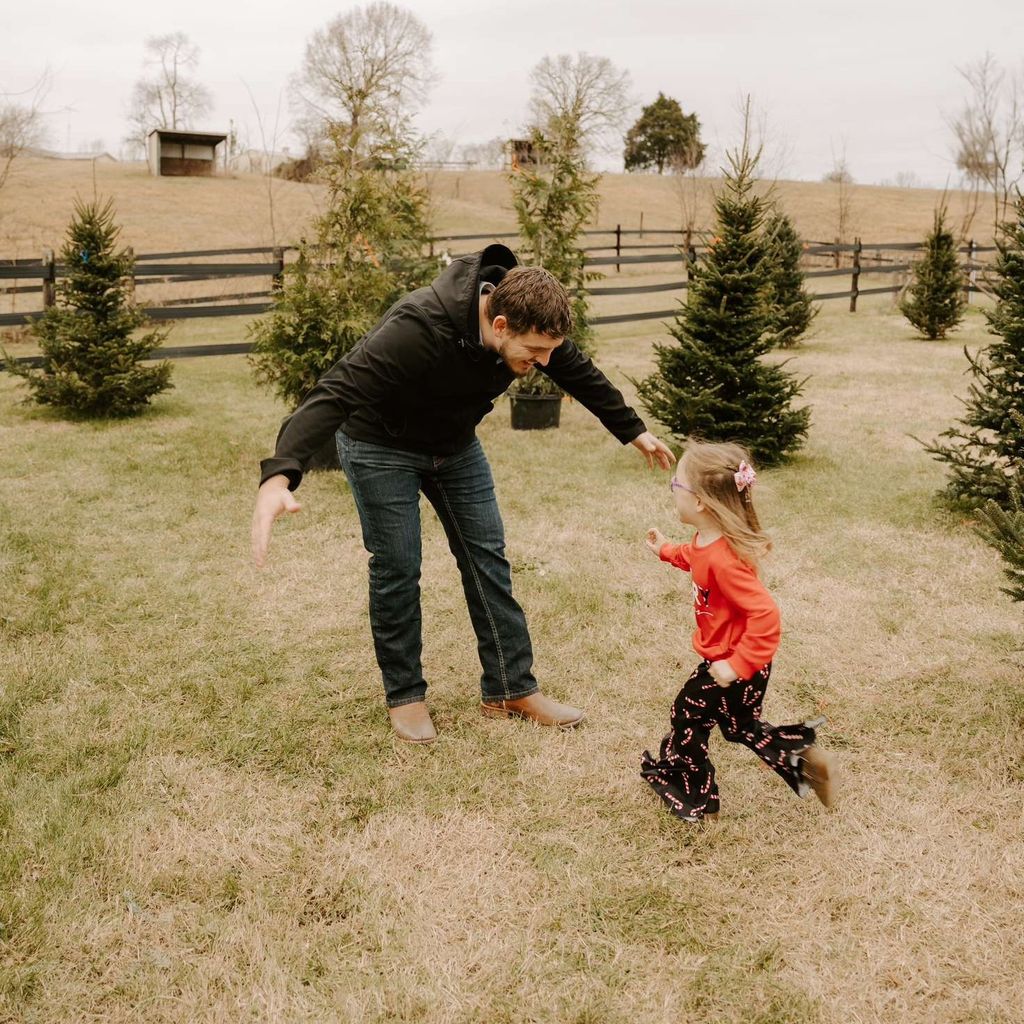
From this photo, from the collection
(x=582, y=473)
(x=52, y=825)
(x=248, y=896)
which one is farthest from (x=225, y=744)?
(x=582, y=473)

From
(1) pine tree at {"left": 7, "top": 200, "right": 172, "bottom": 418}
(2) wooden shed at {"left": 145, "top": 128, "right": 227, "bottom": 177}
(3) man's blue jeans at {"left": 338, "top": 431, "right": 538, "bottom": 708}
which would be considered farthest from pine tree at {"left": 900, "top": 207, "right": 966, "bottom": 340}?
(2) wooden shed at {"left": 145, "top": 128, "right": 227, "bottom": 177}

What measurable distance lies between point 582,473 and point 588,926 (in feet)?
17.1

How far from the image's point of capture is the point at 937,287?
50.9ft

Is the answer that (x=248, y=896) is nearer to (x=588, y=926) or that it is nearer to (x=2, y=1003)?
(x=2, y=1003)

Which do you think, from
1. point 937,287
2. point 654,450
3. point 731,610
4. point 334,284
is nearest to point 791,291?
point 937,287

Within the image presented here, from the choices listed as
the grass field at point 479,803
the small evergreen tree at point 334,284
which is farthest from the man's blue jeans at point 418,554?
the small evergreen tree at point 334,284

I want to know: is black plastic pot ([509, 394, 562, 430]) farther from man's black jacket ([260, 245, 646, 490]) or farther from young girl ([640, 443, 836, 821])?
young girl ([640, 443, 836, 821])

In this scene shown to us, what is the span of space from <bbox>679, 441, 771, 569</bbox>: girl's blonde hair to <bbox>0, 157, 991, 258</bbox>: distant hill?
67.0ft

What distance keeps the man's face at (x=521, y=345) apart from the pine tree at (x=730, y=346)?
444 cm

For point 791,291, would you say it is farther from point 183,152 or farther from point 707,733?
point 183,152

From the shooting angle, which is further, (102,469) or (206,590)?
(102,469)

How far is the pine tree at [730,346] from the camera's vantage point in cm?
715

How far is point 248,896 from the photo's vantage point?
2.56 meters

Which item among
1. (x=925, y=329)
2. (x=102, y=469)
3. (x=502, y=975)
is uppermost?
(x=925, y=329)
